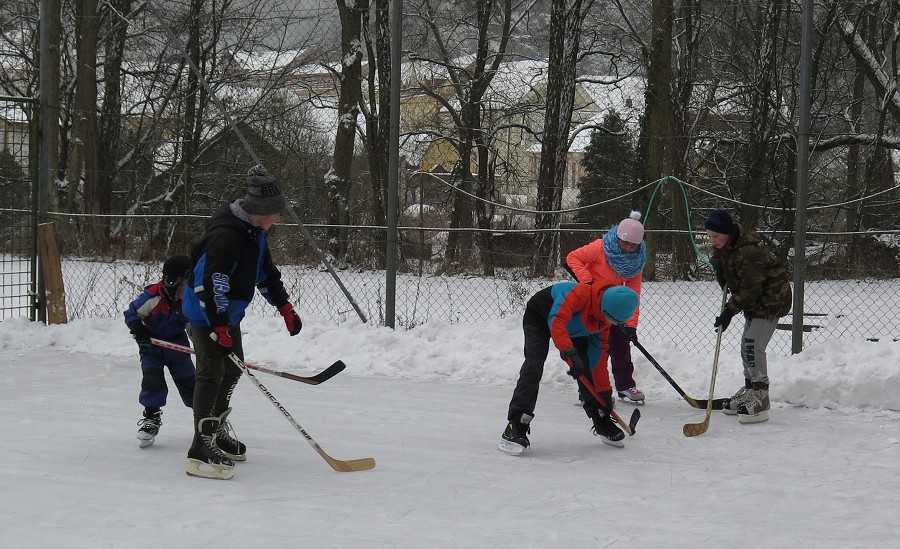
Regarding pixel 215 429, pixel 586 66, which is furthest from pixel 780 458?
pixel 586 66

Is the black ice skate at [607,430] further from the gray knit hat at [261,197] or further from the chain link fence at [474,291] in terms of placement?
the chain link fence at [474,291]

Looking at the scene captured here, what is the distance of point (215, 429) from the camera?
4.13 metres

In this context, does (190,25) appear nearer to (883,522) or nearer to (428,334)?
(428,334)

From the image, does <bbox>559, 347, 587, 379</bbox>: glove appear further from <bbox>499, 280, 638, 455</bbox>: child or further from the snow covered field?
the snow covered field

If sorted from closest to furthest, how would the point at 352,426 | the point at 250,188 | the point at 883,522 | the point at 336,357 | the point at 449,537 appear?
1. the point at 449,537
2. the point at 883,522
3. the point at 250,188
4. the point at 352,426
5. the point at 336,357

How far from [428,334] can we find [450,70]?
14.0 m

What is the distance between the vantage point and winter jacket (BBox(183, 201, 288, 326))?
12.8 ft

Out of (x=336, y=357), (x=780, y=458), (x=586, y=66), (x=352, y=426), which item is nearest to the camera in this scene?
(x=780, y=458)

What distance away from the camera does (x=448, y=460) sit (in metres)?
4.47

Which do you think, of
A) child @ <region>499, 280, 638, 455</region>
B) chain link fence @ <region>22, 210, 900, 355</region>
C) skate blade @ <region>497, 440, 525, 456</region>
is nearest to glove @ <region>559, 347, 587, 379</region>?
child @ <region>499, 280, 638, 455</region>

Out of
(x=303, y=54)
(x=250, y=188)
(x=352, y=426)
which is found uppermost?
(x=303, y=54)

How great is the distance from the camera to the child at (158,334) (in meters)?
4.57

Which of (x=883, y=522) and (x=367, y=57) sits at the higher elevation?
(x=367, y=57)

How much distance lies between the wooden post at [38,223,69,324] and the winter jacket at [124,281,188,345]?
4278mm
